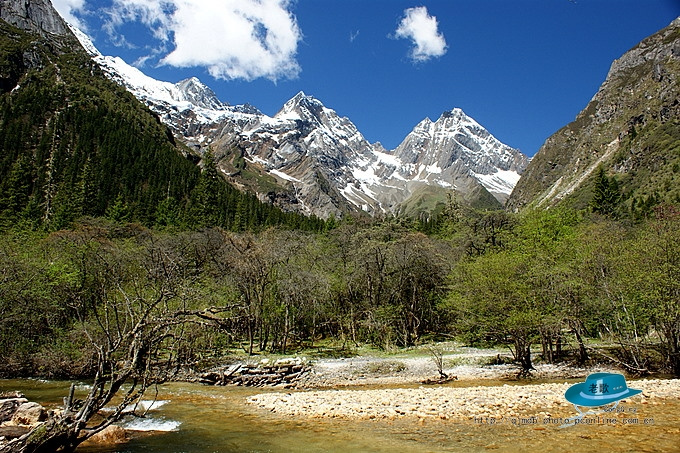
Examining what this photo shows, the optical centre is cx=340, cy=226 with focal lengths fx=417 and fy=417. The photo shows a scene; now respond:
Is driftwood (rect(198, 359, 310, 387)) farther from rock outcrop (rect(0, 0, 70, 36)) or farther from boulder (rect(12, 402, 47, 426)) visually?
rock outcrop (rect(0, 0, 70, 36))

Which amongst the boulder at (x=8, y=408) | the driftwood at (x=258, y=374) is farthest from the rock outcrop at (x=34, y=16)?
the boulder at (x=8, y=408)

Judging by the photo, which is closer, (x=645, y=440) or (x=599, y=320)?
(x=645, y=440)

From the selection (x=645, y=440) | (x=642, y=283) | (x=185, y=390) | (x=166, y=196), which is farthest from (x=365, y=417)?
(x=166, y=196)

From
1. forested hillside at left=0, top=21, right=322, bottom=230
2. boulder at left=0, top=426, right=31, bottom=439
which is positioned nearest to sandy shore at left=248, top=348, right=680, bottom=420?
boulder at left=0, top=426, right=31, bottom=439

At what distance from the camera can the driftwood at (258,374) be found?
22.7 meters

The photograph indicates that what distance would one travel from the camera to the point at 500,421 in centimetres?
1230

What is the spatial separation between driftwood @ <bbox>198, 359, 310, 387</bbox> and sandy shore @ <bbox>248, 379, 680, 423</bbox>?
5.06 metres

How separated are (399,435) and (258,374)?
13339mm

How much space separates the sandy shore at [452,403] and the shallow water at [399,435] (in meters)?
0.52

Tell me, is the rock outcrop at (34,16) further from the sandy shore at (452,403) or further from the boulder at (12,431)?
the sandy shore at (452,403)

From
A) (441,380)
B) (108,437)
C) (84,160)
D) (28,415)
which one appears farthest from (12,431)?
(84,160)

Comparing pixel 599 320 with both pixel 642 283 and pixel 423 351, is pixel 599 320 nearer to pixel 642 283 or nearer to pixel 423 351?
pixel 642 283

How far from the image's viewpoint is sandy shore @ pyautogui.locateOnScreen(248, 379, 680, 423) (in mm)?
13141

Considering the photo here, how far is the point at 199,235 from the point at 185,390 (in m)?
34.7
